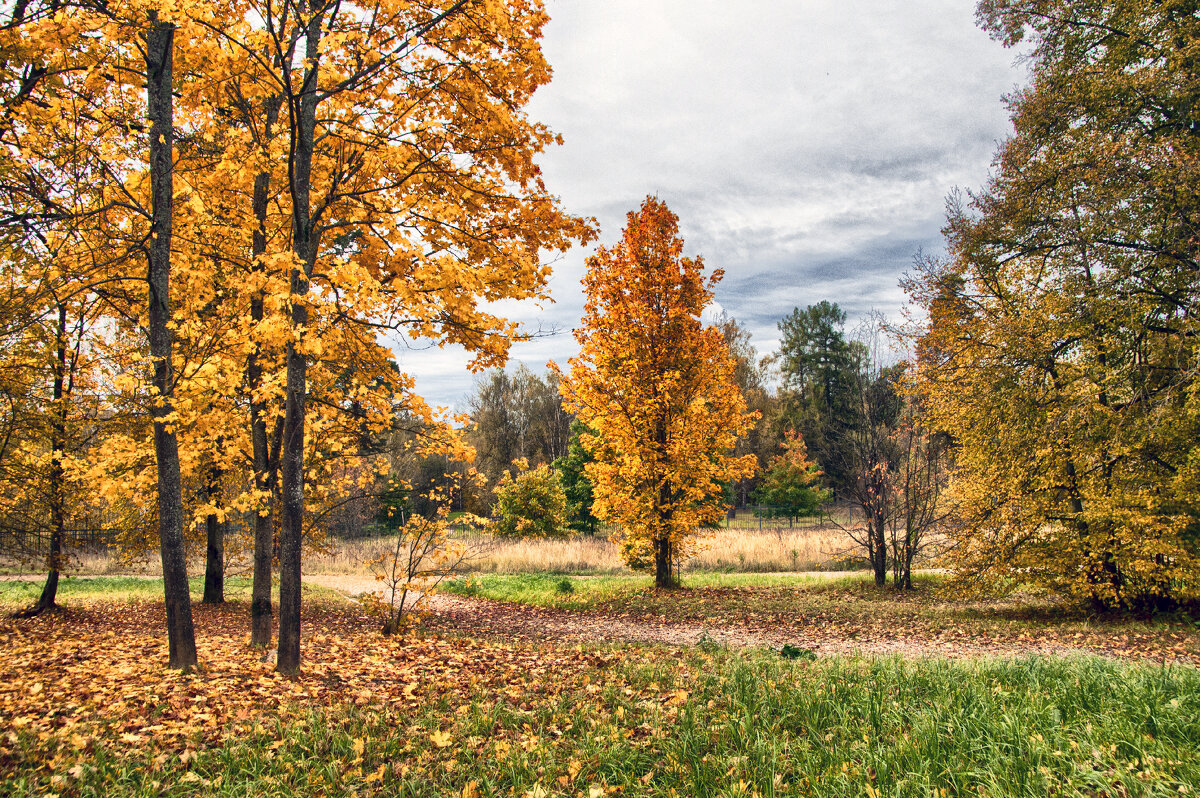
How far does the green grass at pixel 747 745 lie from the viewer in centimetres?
305

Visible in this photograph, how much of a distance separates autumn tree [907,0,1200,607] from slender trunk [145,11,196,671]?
11846 millimetres

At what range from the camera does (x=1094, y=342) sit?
9805 mm

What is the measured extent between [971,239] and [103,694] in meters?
14.2

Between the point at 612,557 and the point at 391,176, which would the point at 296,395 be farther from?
the point at 612,557

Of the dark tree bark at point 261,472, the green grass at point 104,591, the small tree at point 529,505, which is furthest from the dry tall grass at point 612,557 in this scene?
the dark tree bark at point 261,472

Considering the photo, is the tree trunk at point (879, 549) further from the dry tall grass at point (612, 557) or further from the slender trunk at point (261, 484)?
the slender trunk at point (261, 484)

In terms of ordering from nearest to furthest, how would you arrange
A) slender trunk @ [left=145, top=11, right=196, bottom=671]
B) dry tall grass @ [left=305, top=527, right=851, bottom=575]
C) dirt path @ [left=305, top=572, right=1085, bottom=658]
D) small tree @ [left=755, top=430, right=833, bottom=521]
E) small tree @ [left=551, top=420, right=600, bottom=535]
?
slender trunk @ [left=145, top=11, right=196, bottom=671], dirt path @ [left=305, top=572, right=1085, bottom=658], dry tall grass @ [left=305, top=527, right=851, bottom=575], small tree @ [left=551, top=420, right=600, bottom=535], small tree @ [left=755, top=430, right=833, bottom=521]

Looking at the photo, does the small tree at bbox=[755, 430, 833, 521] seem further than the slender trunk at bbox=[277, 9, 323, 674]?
Yes

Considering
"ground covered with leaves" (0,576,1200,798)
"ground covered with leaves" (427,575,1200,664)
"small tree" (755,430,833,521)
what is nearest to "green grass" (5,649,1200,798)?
"ground covered with leaves" (0,576,1200,798)

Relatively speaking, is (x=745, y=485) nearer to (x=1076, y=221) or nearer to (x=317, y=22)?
(x=1076, y=221)

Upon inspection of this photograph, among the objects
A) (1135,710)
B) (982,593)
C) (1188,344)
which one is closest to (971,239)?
(1188,344)

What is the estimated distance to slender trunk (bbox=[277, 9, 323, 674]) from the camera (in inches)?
216

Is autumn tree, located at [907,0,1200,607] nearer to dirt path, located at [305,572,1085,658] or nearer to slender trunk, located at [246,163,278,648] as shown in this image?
dirt path, located at [305,572,1085,658]

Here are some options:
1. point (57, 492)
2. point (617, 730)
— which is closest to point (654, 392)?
point (617, 730)
